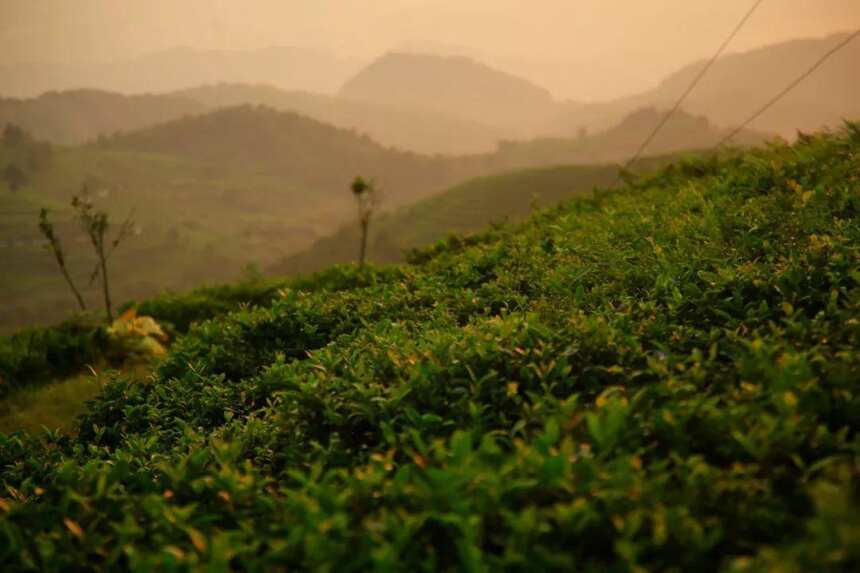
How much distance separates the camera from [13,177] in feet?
522

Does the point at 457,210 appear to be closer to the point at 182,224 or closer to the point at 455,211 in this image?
the point at 455,211

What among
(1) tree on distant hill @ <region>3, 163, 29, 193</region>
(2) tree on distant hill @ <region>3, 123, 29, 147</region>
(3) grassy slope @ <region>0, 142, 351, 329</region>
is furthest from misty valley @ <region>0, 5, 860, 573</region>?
(2) tree on distant hill @ <region>3, 123, 29, 147</region>

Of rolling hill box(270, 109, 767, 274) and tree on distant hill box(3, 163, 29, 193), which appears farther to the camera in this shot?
tree on distant hill box(3, 163, 29, 193)

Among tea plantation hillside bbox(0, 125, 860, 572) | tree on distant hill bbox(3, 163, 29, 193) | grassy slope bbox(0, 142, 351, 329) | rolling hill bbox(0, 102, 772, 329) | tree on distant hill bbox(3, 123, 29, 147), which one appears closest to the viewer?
tea plantation hillside bbox(0, 125, 860, 572)

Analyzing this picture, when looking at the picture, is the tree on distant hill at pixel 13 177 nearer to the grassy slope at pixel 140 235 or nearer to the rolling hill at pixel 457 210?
the grassy slope at pixel 140 235

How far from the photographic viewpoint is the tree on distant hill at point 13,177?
6235 inches

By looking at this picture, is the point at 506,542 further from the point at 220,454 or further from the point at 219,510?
the point at 220,454

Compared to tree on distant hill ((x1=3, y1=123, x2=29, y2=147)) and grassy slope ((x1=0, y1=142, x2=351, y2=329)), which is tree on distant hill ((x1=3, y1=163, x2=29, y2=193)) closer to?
grassy slope ((x1=0, y1=142, x2=351, y2=329))

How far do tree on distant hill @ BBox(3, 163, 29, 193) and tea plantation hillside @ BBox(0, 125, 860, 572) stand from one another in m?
193

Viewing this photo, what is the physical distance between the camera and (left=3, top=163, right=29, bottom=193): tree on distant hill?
158375 millimetres

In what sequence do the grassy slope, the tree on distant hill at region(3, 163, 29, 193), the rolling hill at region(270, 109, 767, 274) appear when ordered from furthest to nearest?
the tree on distant hill at region(3, 163, 29, 193), the grassy slope, the rolling hill at region(270, 109, 767, 274)

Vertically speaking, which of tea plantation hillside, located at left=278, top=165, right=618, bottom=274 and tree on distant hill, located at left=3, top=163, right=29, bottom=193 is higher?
tree on distant hill, located at left=3, top=163, right=29, bottom=193

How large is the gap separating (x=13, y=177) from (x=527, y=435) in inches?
7785

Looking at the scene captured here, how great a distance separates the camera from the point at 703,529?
1.83 meters
